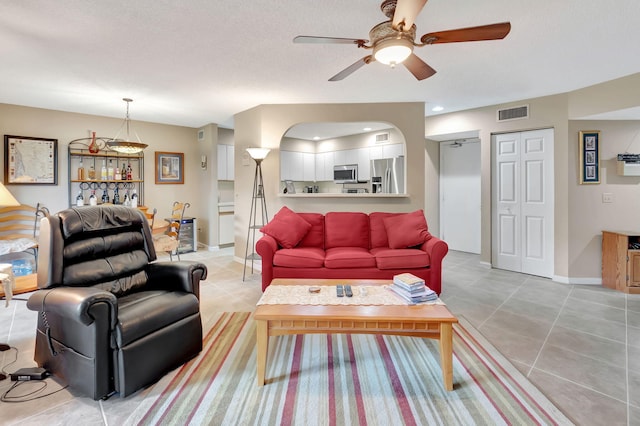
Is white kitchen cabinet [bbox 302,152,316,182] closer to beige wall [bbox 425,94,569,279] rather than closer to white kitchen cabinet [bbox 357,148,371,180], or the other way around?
white kitchen cabinet [bbox 357,148,371,180]

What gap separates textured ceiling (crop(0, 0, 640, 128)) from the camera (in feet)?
7.49

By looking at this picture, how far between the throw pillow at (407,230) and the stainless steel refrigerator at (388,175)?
201 cm

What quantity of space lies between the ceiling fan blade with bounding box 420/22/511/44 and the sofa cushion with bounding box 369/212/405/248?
237cm

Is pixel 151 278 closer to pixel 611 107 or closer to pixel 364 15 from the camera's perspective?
pixel 364 15

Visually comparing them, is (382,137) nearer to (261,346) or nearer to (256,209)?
(256,209)

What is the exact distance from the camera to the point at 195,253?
6.16 meters

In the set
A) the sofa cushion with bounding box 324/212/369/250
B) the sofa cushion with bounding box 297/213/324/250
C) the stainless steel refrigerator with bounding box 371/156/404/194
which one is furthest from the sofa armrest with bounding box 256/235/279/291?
the stainless steel refrigerator with bounding box 371/156/404/194

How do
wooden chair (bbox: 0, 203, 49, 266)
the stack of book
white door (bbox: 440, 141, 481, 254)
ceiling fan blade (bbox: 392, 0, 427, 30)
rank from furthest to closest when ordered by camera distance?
white door (bbox: 440, 141, 481, 254) < wooden chair (bbox: 0, 203, 49, 266) < the stack of book < ceiling fan blade (bbox: 392, 0, 427, 30)

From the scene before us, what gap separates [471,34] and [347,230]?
99.4 inches

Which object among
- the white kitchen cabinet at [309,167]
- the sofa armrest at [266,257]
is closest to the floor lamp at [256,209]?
the sofa armrest at [266,257]

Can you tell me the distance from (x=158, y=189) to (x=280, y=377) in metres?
5.30

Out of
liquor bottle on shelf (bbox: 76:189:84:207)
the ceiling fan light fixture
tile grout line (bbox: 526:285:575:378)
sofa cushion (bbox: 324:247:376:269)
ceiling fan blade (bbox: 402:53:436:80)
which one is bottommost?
tile grout line (bbox: 526:285:575:378)

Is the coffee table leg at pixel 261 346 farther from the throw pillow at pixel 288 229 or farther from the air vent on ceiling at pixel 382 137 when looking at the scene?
the air vent on ceiling at pixel 382 137

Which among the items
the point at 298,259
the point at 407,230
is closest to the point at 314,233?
the point at 298,259
